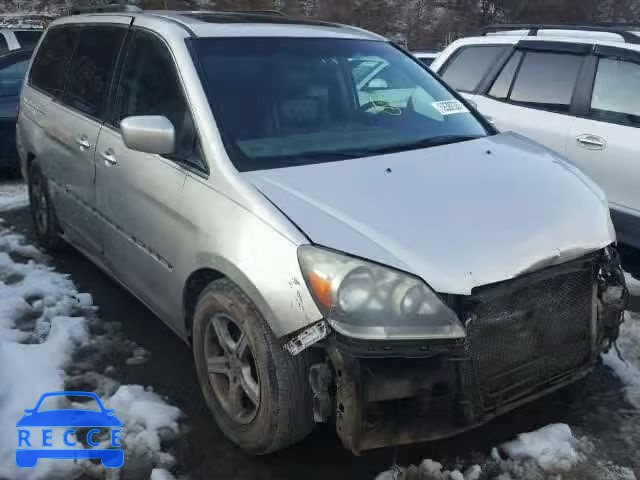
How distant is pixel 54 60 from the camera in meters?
4.70

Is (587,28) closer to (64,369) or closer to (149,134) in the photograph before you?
(149,134)

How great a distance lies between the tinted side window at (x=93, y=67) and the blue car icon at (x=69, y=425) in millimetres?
1754

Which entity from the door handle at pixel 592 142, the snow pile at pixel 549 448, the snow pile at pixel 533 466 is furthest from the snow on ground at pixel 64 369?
the door handle at pixel 592 142

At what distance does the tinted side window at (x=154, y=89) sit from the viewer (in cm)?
297

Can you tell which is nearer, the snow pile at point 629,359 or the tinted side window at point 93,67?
the snow pile at point 629,359

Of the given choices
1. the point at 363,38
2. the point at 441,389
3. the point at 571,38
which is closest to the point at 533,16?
the point at 571,38

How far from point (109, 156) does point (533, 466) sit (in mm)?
2668

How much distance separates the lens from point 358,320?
2.19m

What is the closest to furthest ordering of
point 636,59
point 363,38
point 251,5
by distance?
point 363,38 < point 636,59 < point 251,5

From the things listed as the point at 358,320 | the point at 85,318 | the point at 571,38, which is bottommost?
the point at 85,318

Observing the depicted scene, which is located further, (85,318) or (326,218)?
(85,318)

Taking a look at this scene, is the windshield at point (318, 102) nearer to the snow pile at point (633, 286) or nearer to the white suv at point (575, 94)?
the white suv at point (575, 94)

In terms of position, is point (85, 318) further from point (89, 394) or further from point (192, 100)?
point (192, 100)

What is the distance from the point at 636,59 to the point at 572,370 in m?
2.95
